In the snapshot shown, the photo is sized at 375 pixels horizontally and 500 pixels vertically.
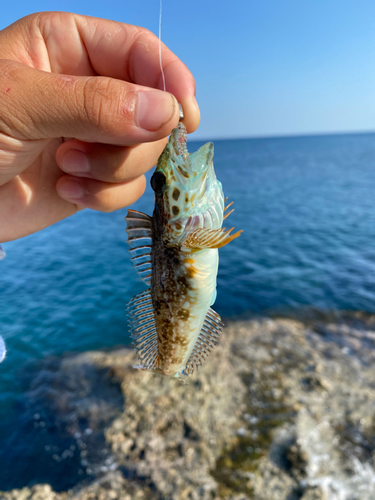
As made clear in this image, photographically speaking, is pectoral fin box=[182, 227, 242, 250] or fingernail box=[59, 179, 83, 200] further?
fingernail box=[59, 179, 83, 200]

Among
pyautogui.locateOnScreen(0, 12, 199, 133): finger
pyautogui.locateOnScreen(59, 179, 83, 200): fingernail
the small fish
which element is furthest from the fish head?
pyautogui.locateOnScreen(59, 179, 83, 200): fingernail

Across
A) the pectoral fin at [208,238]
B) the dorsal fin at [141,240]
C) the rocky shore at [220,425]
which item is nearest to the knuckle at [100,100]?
the dorsal fin at [141,240]

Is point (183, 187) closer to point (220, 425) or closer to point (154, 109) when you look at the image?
point (154, 109)

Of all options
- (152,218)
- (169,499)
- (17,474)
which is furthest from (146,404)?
(152,218)

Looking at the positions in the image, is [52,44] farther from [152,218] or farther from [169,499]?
[169,499]

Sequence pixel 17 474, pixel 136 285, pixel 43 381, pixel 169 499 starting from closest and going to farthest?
pixel 169 499
pixel 17 474
pixel 43 381
pixel 136 285

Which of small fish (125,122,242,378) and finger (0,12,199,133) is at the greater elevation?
finger (0,12,199,133)

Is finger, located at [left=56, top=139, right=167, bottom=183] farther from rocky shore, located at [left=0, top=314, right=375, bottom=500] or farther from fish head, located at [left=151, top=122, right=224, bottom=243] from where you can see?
rocky shore, located at [left=0, top=314, right=375, bottom=500]
